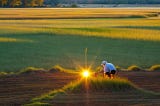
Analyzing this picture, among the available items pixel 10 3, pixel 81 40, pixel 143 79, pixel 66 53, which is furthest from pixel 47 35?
pixel 10 3

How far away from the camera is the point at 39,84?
62.2 feet

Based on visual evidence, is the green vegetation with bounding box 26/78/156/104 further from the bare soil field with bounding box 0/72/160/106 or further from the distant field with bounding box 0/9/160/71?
the distant field with bounding box 0/9/160/71

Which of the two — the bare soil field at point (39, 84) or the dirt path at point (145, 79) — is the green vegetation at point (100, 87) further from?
the dirt path at point (145, 79)

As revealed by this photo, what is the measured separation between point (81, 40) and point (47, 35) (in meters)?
5.59

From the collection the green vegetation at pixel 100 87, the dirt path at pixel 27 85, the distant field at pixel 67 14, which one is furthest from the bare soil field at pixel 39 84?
the distant field at pixel 67 14

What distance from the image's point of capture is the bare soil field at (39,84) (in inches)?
617

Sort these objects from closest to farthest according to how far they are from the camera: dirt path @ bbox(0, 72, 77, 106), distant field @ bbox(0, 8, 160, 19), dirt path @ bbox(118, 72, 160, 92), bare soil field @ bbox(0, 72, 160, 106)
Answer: bare soil field @ bbox(0, 72, 160, 106), dirt path @ bbox(0, 72, 77, 106), dirt path @ bbox(118, 72, 160, 92), distant field @ bbox(0, 8, 160, 19)

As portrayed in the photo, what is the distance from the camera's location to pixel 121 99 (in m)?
15.5

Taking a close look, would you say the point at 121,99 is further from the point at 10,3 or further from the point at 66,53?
the point at 10,3

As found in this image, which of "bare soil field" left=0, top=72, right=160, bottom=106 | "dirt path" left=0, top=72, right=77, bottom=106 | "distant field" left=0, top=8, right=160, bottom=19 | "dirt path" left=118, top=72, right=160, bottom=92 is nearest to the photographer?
"bare soil field" left=0, top=72, right=160, bottom=106

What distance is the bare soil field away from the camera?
15.7 m

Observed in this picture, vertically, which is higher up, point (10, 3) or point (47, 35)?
point (10, 3)

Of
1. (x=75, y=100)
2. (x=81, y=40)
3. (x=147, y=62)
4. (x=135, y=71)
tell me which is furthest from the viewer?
(x=81, y=40)

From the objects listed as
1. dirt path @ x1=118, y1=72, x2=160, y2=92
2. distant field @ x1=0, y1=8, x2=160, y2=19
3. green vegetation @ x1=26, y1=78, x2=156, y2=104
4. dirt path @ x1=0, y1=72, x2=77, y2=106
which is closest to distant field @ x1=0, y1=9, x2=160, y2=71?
dirt path @ x1=0, y1=72, x2=77, y2=106
